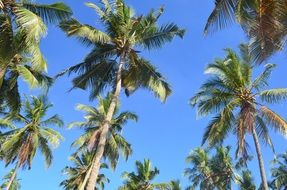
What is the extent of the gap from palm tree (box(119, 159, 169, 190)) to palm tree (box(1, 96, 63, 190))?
1139cm

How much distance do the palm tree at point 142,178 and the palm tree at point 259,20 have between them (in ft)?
94.0

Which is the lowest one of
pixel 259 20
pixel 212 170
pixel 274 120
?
pixel 259 20

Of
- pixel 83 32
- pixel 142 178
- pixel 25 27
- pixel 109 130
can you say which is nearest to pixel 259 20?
pixel 25 27

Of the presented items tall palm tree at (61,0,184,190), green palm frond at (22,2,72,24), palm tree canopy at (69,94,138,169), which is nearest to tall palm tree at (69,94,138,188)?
palm tree canopy at (69,94,138,169)

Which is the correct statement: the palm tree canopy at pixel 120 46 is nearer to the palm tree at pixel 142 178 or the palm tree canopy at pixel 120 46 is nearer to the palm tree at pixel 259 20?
the palm tree at pixel 259 20

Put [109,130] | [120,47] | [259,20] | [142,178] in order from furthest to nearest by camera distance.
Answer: [142,178] → [109,130] → [120,47] → [259,20]

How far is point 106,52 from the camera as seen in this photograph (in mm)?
21078

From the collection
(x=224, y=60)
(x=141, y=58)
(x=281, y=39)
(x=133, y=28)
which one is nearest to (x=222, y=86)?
(x=224, y=60)

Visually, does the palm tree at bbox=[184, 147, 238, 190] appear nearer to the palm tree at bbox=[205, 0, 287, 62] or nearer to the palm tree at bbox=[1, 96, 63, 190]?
the palm tree at bbox=[1, 96, 63, 190]

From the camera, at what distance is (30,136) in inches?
1165

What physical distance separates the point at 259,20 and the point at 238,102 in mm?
12210

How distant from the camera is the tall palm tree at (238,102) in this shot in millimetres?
22141

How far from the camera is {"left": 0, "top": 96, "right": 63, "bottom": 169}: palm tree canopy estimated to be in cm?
2862

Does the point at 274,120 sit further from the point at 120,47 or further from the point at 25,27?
the point at 25,27
